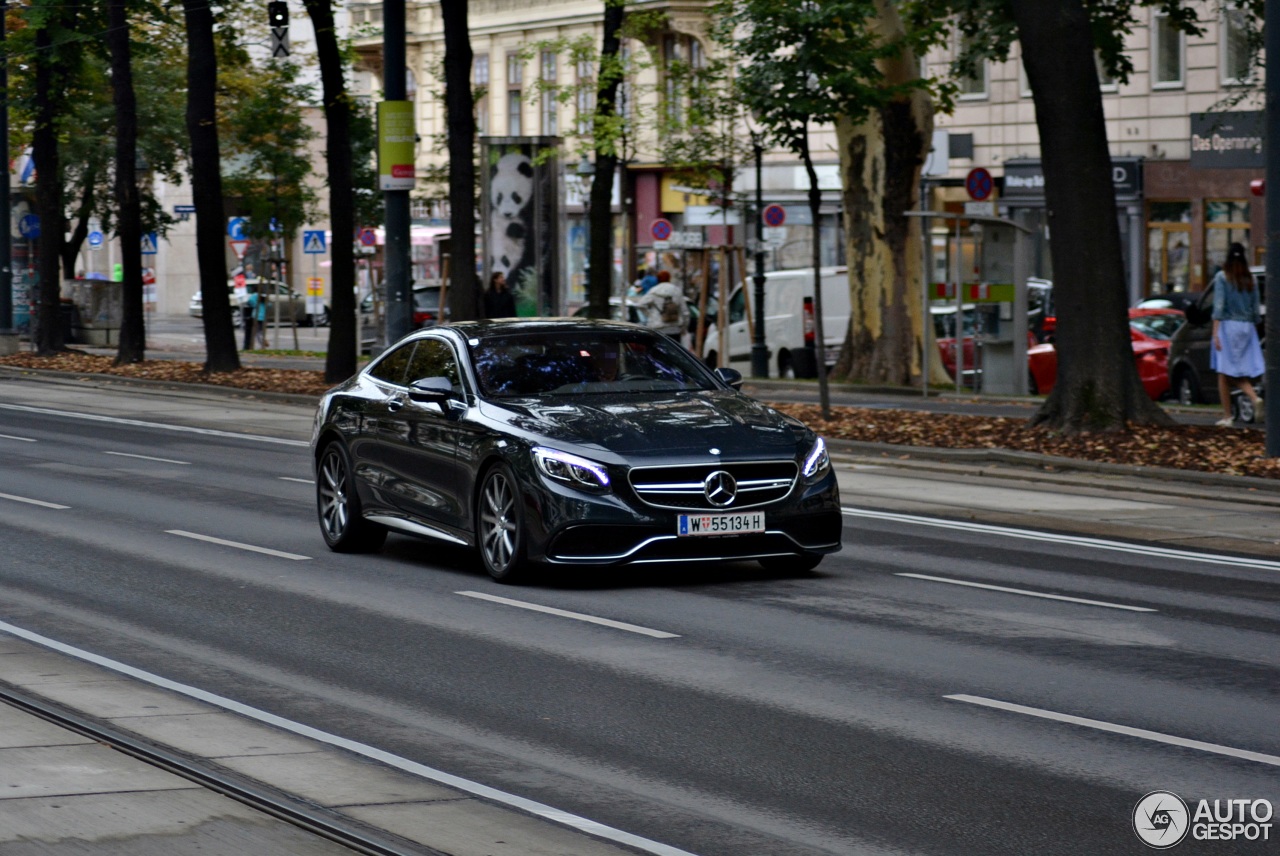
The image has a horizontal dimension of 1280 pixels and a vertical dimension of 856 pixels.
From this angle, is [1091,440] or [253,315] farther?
[253,315]

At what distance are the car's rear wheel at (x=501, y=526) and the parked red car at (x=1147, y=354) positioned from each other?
1790 cm

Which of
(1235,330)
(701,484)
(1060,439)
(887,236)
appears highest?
(887,236)

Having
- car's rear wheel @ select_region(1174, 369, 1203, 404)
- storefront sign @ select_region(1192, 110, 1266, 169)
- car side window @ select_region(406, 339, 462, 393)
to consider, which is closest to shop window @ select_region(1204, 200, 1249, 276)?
storefront sign @ select_region(1192, 110, 1266, 169)

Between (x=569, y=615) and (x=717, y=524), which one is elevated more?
(x=717, y=524)

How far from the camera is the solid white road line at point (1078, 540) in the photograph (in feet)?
44.0

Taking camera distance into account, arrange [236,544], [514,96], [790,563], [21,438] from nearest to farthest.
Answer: [790,563], [236,544], [21,438], [514,96]

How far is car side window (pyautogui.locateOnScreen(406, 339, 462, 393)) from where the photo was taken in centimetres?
1266

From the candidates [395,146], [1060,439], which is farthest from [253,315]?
[1060,439]

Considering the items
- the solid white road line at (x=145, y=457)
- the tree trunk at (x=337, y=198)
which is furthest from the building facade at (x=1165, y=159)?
the solid white road line at (x=145, y=457)

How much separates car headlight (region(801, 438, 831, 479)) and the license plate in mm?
440

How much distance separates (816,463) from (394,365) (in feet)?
10.8

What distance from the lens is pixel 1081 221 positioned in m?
20.4

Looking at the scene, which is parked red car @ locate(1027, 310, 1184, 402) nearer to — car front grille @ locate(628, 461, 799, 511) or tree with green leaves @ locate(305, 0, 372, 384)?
tree with green leaves @ locate(305, 0, 372, 384)

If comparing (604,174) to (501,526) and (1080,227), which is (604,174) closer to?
(1080,227)
